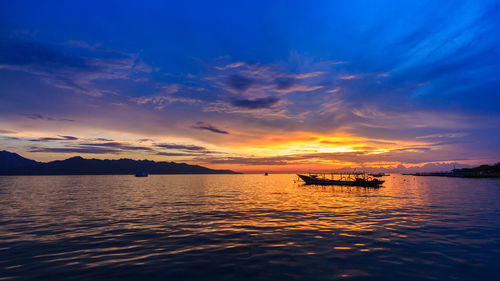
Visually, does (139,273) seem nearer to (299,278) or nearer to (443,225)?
(299,278)

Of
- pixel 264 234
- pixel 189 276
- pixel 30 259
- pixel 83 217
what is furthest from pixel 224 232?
pixel 83 217

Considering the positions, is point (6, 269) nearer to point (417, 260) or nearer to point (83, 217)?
point (83, 217)

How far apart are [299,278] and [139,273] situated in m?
7.52

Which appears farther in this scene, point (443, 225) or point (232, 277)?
point (443, 225)

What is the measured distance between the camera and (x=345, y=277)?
1077cm

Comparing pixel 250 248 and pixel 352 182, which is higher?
pixel 352 182

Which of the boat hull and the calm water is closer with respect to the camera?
the calm water

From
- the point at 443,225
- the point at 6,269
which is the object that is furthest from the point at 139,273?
the point at 443,225

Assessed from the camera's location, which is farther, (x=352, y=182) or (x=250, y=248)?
(x=352, y=182)

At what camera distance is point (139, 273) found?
11219 millimetres

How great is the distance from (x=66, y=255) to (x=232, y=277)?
10.4m

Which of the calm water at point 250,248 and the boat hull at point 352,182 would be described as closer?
the calm water at point 250,248

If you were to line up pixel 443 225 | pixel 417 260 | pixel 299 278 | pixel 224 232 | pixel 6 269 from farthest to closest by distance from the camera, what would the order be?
pixel 443 225 → pixel 224 232 → pixel 417 260 → pixel 6 269 → pixel 299 278

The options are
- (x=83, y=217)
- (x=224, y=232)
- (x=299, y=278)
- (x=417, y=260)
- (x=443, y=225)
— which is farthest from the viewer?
(x=83, y=217)
